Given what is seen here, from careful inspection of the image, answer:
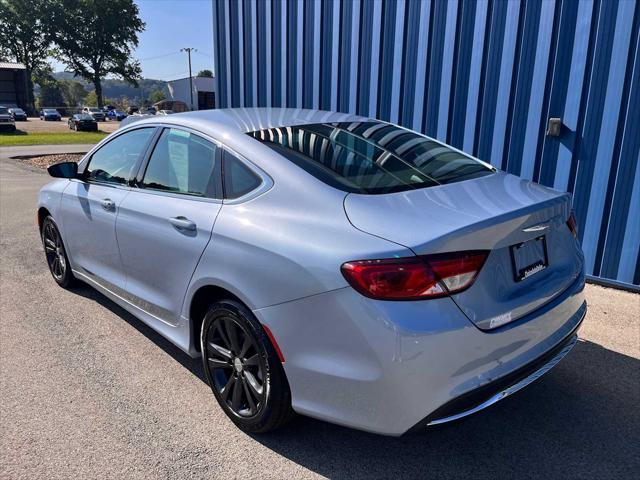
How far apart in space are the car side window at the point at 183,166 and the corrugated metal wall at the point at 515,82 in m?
3.39

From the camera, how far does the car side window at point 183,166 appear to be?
2896 mm

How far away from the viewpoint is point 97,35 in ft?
220

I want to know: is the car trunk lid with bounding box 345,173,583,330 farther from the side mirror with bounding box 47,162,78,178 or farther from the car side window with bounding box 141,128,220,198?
the side mirror with bounding box 47,162,78,178

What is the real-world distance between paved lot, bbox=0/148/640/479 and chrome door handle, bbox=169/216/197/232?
3.35 feet

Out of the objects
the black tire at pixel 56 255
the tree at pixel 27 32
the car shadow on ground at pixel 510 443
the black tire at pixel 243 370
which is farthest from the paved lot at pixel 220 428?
the tree at pixel 27 32

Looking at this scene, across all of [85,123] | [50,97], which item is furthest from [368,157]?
[50,97]

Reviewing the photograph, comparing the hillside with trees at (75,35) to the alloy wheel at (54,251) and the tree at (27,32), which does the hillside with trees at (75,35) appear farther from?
the alloy wheel at (54,251)

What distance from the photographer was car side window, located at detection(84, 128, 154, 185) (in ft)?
11.7

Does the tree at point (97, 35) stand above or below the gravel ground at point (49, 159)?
above

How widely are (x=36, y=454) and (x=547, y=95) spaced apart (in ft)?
16.1

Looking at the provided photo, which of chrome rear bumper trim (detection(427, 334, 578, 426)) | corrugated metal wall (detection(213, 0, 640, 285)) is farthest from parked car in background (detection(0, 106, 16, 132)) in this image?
chrome rear bumper trim (detection(427, 334, 578, 426))

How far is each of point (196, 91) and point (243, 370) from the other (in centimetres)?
7262

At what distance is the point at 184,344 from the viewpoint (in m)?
Result: 3.03

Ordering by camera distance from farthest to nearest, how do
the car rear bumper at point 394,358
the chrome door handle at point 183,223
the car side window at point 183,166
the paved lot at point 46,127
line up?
the paved lot at point 46,127 → the car side window at point 183,166 → the chrome door handle at point 183,223 → the car rear bumper at point 394,358
